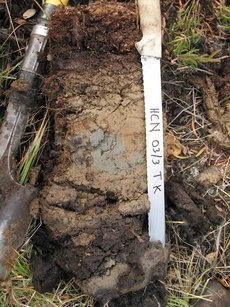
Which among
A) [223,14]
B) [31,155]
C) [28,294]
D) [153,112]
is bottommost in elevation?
[28,294]

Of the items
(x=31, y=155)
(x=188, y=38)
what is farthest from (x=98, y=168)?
(x=188, y=38)

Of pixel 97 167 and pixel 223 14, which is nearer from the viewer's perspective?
pixel 97 167

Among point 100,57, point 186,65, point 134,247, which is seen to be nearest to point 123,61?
point 100,57

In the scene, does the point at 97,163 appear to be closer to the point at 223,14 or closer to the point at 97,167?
the point at 97,167

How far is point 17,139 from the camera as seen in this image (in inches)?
77.9

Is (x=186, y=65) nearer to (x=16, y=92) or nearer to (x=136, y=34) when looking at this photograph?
(x=136, y=34)

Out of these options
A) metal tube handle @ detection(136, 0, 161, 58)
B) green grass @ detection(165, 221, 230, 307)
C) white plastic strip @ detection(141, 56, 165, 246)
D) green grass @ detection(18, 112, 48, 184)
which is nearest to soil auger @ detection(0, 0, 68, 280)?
green grass @ detection(18, 112, 48, 184)

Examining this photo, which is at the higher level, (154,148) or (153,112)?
(153,112)

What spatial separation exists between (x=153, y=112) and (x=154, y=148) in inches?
5.7

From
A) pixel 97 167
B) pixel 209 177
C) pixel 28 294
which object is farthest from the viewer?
pixel 209 177

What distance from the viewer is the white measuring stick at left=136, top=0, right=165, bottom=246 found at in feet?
6.16

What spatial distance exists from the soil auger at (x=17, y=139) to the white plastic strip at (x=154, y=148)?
1.50ft

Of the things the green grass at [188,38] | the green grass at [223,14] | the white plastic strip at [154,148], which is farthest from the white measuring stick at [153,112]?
the green grass at [223,14]

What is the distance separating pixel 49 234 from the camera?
1.83 m
